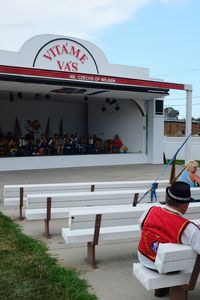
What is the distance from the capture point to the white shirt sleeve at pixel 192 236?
2.96m

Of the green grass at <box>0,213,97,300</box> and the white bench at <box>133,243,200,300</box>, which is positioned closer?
the white bench at <box>133,243,200,300</box>

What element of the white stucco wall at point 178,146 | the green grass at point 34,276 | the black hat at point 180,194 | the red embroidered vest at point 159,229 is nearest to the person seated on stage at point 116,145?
the white stucco wall at point 178,146

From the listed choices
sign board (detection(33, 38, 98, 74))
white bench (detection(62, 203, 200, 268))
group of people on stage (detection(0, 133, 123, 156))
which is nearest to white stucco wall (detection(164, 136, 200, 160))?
group of people on stage (detection(0, 133, 123, 156))

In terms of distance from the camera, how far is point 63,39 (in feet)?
56.1

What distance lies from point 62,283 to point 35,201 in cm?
201

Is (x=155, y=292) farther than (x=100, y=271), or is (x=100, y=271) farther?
(x=100, y=271)

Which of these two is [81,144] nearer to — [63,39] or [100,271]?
[63,39]

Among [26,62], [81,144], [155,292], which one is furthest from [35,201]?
[81,144]

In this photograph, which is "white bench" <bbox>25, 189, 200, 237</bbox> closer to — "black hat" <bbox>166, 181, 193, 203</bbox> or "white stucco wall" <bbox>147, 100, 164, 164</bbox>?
"black hat" <bbox>166, 181, 193, 203</bbox>

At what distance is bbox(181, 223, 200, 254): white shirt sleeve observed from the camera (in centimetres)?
296

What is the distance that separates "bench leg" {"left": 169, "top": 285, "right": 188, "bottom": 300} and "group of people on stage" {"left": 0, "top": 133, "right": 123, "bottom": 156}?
15.3 m

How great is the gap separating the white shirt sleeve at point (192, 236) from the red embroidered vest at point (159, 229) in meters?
0.03

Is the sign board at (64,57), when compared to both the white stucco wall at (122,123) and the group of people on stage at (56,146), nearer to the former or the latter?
the white stucco wall at (122,123)

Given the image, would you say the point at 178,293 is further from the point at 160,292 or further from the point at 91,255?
the point at 91,255
